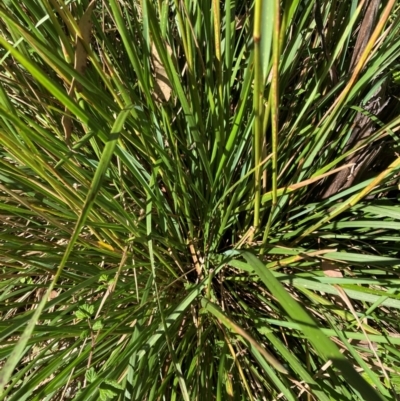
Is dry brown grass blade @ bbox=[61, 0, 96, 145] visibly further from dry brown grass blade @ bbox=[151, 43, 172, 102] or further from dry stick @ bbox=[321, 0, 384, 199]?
dry stick @ bbox=[321, 0, 384, 199]

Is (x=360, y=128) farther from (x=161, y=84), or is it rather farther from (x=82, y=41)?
(x=82, y=41)

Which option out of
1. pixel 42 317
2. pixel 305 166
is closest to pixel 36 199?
pixel 42 317

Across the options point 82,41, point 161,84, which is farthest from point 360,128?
point 82,41

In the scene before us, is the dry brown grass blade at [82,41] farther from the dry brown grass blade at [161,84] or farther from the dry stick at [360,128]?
the dry stick at [360,128]

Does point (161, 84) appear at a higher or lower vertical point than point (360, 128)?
higher

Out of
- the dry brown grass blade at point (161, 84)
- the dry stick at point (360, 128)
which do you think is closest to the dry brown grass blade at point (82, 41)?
the dry brown grass blade at point (161, 84)

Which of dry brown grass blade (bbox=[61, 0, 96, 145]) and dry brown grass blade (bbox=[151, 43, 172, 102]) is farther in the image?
dry brown grass blade (bbox=[151, 43, 172, 102])

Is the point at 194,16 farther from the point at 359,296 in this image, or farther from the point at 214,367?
the point at 214,367

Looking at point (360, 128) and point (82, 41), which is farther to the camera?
point (360, 128)

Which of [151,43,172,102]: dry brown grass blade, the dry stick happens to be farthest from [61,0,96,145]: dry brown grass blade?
the dry stick

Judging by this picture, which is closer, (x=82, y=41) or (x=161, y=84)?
(x=82, y=41)

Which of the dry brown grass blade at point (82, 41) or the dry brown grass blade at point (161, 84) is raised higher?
the dry brown grass blade at point (161, 84)
